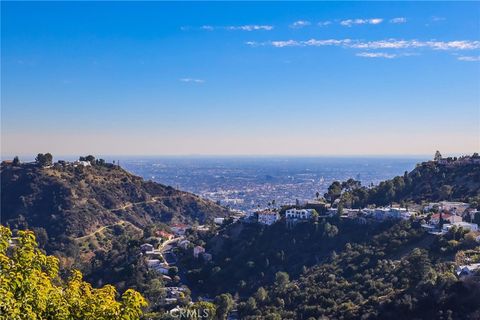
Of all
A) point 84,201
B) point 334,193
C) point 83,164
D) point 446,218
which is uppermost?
point 83,164

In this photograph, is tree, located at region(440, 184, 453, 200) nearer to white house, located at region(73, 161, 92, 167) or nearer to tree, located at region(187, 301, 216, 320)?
tree, located at region(187, 301, 216, 320)

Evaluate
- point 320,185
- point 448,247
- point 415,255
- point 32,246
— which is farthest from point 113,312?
point 320,185

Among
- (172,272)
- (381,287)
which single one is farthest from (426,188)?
(172,272)

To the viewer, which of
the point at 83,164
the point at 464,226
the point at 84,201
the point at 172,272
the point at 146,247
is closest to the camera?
the point at 464,226

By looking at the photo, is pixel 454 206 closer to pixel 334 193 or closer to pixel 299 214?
pixel 299 214

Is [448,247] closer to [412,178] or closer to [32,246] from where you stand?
[412,178]

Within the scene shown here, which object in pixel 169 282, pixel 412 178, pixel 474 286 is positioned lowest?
pixel 169 282
